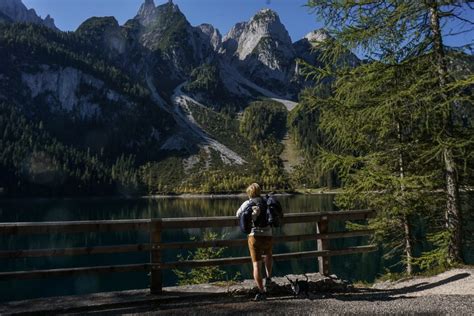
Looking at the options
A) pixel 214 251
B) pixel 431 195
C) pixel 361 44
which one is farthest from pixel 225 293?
pixel 214 251

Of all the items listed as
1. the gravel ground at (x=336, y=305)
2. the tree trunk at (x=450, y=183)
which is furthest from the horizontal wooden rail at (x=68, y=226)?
the tree trunk at (x=450, y=183)

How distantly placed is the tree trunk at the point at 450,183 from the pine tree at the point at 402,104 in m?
0.03

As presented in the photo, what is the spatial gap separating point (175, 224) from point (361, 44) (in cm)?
784

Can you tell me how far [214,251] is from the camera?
2200 cm

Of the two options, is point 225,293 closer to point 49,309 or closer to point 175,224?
point 175,224

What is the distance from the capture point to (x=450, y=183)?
39.7 ft

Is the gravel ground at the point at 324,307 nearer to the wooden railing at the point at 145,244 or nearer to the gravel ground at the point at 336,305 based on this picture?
the gravel ground at the point at 336,305

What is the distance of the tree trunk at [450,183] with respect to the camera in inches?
473

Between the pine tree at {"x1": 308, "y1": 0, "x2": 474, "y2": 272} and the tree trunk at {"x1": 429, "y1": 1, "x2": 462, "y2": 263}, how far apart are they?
3cm

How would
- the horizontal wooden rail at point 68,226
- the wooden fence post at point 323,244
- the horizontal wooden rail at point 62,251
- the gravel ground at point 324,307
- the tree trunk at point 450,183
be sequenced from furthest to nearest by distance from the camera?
the tree trunk at point 450,183 → the wooden fence post at point 323,244 → the horizontal wooden rail at point 62,251 → the horizontal wooden rail at point 68,226 → the gravel ground at point 324,307

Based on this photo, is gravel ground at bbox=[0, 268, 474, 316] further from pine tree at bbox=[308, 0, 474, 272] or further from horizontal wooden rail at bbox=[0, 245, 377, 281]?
pine tree at bbox=[308, 0, 474, 272]

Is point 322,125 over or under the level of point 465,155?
over

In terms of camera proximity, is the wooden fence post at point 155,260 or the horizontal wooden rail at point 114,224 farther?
the wooden fence post at point 155,260

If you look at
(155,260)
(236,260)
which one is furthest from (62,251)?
(236,260)
